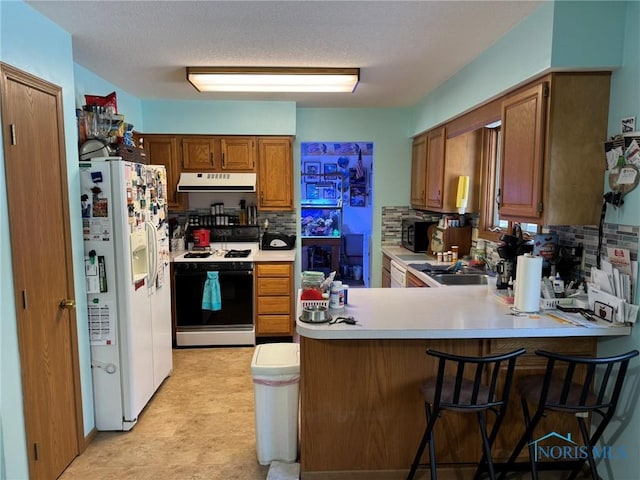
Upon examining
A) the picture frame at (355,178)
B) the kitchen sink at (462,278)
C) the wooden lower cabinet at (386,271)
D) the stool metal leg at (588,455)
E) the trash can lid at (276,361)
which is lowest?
the stool metal leg at (588,455)

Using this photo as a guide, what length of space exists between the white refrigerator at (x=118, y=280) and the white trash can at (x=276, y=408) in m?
0.95

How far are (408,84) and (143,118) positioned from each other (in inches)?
106

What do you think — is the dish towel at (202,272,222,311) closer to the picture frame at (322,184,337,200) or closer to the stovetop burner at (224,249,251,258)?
the stovetop burner at (224,249,251,258)

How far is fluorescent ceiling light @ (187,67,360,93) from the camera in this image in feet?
10.5

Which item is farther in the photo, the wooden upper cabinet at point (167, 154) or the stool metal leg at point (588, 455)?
the wooden upper cabinet at point (167, 154)

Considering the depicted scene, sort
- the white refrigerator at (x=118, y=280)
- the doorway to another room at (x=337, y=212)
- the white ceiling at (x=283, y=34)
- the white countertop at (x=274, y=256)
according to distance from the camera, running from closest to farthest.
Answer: the white ceiling at (x=283, y=34)
the white refrigerator at (x=118, y=280)
the white countertop at (x=274, y=256)
the doorway to another room at (x=337, y=212)

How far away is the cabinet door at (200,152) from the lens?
14.6ft

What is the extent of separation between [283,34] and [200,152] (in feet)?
7.23

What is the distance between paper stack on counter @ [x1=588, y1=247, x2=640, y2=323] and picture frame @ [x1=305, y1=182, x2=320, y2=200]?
201 inches

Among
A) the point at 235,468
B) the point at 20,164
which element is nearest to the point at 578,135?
the point at 235,468

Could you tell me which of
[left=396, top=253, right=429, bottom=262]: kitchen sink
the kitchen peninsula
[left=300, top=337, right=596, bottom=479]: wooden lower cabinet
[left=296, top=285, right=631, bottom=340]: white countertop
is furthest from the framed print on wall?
[left=300, top=337, right=596, bottom=479]: wooden lower cabinet

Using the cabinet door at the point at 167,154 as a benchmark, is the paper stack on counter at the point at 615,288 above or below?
below

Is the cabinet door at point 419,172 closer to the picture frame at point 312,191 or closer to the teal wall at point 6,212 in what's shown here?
the picture frame at point 312,191

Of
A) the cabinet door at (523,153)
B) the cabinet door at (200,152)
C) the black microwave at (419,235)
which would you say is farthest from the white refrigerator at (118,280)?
the black microwave at (419,235)
